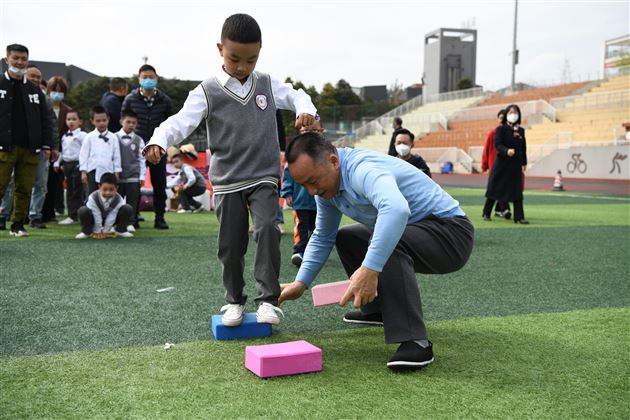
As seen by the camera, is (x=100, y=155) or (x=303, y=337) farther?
(x=100, y=155)

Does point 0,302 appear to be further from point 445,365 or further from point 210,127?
point 445,365

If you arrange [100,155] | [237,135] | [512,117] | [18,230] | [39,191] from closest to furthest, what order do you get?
[237,135]
[18,230]
[100,155]
[39,191]
[512,117]

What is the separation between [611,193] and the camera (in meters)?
19.0

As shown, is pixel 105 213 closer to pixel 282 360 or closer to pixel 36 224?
pixel 36 224

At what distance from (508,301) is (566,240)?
381 cm

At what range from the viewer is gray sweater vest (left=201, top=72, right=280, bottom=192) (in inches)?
142

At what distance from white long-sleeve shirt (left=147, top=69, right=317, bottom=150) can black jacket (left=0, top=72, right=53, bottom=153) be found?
3.98 meters

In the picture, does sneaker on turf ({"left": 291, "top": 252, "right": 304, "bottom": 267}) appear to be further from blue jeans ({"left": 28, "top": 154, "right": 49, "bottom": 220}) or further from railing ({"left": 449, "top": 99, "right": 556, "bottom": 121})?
railing ({"left": 449, "top": 99, "right": 556, "bottom": 121})

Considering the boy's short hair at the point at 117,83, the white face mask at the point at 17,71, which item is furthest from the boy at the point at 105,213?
the boy's short hair at the point at 117,83

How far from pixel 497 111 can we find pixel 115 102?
32.8 m

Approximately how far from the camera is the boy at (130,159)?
8.31 m

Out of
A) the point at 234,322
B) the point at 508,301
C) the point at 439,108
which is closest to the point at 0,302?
the point at 234,322

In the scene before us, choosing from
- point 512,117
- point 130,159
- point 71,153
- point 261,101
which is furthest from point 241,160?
point 512,117

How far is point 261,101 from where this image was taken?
3.72 m
